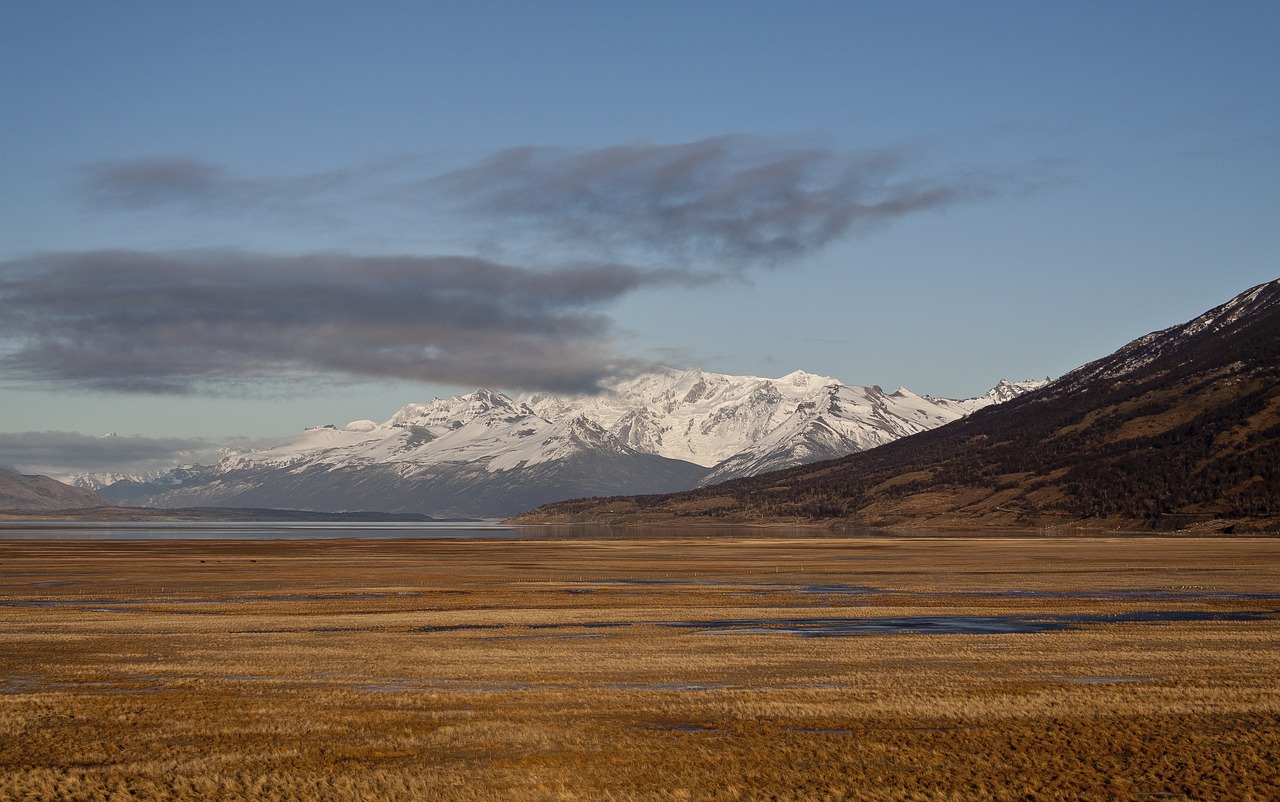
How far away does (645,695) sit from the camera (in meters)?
33.1

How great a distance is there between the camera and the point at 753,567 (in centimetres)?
10294

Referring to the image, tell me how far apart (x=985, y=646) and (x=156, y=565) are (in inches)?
3531

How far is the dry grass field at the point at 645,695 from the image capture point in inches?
929

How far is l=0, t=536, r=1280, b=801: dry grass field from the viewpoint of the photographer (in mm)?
23594

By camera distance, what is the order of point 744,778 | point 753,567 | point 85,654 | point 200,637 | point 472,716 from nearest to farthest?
point 744,778 → point 472,716 → point 85,654 → point 200,637 → point 753,567

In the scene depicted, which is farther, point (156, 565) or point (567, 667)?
point (156, 565)

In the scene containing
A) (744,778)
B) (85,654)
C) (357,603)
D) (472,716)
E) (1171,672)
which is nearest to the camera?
(744,778)

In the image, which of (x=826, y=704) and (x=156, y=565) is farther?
(x=156, y=565)

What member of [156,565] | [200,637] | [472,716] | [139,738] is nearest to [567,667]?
[472,716]

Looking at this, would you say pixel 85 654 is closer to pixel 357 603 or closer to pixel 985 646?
pixel 357 603

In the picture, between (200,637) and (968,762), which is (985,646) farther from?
(200,637)

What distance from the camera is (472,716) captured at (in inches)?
1187

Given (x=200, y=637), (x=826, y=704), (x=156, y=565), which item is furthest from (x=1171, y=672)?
(x=156, y=565)

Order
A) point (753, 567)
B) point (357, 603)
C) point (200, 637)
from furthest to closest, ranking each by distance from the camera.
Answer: point (753, 567) < point (357, 603) < point (200, 637)
